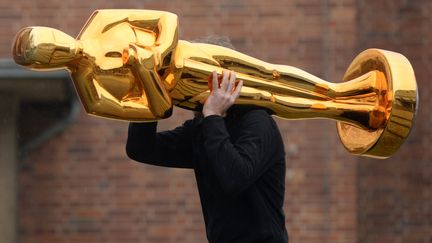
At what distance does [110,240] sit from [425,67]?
2.41m

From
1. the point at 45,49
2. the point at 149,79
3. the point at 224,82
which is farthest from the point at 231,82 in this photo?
the point at 45,49

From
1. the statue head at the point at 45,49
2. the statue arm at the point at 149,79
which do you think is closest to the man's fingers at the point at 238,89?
the statue arm at the point at 149,79

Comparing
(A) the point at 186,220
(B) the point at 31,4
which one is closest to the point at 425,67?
(A) the point at 186,220

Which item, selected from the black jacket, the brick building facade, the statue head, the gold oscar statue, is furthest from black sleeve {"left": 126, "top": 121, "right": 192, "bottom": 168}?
the brick building facade

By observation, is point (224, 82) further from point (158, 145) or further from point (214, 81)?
point (158, 145)

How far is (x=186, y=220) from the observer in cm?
793

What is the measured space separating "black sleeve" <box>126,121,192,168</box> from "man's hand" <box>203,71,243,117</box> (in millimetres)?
281

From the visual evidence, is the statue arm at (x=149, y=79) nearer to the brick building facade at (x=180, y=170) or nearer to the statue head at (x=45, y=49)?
the statue head at (x=45, y=49)

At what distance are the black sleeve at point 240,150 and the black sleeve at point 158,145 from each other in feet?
0.91

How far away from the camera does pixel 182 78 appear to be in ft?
13.5

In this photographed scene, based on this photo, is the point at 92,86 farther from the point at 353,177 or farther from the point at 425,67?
the point at 425,67

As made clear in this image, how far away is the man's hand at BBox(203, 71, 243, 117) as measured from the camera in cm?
413

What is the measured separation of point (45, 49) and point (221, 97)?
23.1 inches

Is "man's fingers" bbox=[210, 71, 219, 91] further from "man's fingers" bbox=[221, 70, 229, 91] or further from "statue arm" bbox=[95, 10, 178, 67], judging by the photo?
"statue arm" bbox=[95, 10, 178, 67]
